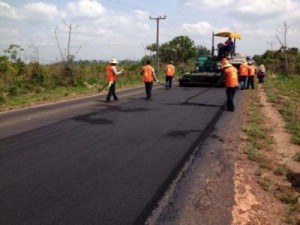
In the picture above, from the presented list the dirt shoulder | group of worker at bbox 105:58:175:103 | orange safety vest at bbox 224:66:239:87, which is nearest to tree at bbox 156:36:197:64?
group of worker at bbox 105:58:175:103

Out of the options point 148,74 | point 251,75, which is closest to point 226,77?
point 148,74

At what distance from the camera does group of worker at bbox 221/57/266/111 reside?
14057 millimetres

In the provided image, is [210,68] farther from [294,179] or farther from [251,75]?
[294,179]

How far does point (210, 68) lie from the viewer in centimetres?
2572

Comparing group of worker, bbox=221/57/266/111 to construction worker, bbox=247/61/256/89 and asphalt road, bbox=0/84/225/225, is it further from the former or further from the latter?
asphalt road, bbox=0/84/225/225

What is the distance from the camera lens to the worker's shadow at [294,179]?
20.3ft

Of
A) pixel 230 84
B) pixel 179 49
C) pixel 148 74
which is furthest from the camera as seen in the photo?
pixel 179 49

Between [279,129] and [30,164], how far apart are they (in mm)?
6685

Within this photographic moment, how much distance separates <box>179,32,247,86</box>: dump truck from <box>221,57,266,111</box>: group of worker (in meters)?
1.00

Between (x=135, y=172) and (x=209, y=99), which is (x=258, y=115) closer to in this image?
(x=209, y=99)

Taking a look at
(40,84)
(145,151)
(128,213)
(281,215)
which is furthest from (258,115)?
(40,84)

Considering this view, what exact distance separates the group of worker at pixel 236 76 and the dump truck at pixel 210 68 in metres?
1.00

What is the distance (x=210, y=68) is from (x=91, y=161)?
64.2ft

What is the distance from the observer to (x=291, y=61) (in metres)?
52.9
